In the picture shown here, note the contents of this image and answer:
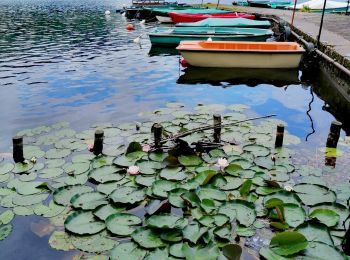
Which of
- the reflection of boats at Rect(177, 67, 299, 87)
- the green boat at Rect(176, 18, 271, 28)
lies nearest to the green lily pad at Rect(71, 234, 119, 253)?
the reflection of boats at Rect(177, 67, 299, 87)

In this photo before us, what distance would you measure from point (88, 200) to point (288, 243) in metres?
2.56

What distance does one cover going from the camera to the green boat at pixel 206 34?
16047 mm

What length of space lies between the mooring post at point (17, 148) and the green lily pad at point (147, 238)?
2965 mm

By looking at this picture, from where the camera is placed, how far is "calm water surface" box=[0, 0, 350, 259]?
7918mm

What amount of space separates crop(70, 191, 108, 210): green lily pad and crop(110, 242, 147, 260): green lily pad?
0.87 meters

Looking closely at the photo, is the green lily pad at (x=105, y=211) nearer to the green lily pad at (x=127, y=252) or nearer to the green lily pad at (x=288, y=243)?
the green lily pad at (x=127, y=252)

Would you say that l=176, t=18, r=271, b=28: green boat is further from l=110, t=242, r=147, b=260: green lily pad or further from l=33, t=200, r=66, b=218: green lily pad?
l=110, t=242, r=147, b=260: green lily pad

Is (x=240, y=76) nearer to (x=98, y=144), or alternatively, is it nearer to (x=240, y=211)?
(x=98, y=144)

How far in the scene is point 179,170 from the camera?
5277 mm

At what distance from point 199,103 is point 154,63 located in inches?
235

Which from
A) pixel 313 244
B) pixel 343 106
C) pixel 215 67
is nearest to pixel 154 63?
pixel 215 67

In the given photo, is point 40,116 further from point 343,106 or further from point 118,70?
point 343,106

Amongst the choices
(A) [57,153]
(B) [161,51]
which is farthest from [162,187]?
(B) [161,51]

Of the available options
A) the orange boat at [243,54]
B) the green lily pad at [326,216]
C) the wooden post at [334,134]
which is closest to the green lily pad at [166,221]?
the green lily pad at [326,216]
